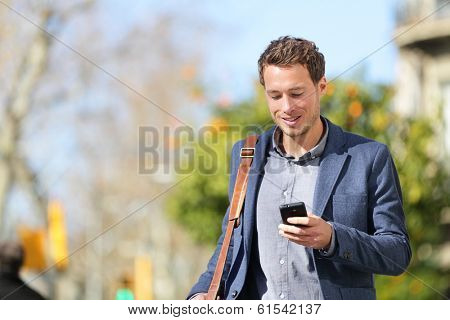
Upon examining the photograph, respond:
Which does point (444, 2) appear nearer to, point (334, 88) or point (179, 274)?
point (334, 88)

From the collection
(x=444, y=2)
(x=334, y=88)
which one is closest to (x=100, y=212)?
(x=444, y=2)

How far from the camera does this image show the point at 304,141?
3.04 metres

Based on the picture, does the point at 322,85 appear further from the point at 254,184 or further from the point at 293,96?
the point at 254,184

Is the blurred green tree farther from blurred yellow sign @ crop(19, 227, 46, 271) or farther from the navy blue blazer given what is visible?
the navy blue blazer

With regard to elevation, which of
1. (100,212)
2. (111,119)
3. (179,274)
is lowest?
(179,274)

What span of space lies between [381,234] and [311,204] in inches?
8.7

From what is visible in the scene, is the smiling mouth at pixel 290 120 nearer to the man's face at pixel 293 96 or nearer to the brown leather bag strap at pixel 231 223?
the man's face at pixel 293 96

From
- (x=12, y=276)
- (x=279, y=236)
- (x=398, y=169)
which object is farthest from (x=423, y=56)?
(x=279, y=236)

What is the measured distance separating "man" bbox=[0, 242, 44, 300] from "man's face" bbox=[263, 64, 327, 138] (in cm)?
202

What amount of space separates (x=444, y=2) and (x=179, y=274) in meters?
29.6

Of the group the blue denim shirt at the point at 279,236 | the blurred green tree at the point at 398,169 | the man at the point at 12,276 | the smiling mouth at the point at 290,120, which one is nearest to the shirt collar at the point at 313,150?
the blue denim shirt at the point at 279,236

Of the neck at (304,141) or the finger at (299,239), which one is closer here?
the finger at (299,239)

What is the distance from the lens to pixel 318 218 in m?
2.76

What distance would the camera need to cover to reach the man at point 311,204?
289 cm
